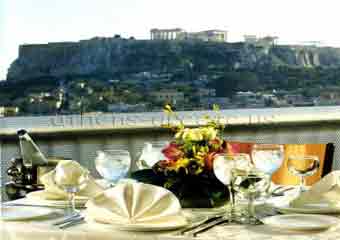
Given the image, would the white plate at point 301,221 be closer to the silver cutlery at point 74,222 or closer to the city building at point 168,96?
the silver cutlery at point 74,222

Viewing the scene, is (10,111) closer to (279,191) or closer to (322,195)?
(279,191)

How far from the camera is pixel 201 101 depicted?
4742mm

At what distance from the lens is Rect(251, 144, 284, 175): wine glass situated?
2.02 m

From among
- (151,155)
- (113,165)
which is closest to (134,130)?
(151,155)

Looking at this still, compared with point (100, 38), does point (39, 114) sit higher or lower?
lower

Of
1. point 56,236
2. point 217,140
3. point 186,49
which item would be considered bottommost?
point 56,236

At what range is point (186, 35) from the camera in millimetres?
4895

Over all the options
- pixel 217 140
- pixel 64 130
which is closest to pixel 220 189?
pixel 217 140

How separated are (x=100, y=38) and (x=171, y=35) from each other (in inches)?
18.8

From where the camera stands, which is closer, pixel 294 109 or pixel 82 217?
pixel 82 217

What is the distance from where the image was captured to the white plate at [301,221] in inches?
66.7

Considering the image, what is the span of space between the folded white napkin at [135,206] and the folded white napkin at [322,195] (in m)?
0.38

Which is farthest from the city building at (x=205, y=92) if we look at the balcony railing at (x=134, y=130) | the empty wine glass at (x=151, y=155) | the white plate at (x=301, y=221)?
the white plate at (x=301, y=221)

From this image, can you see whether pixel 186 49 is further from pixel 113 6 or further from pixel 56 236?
pixel 56 236
